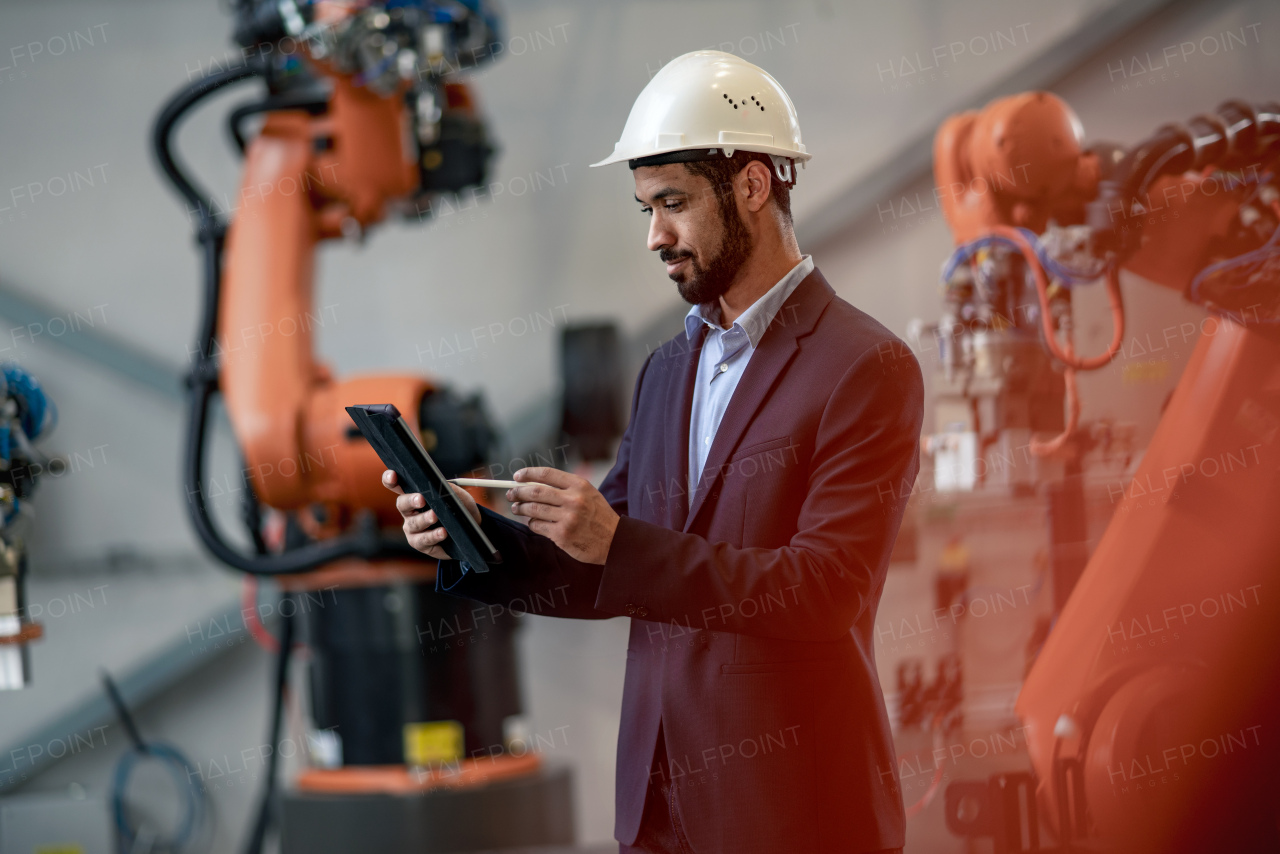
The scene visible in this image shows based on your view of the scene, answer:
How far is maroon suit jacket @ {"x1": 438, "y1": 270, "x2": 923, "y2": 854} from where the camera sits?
1.29m

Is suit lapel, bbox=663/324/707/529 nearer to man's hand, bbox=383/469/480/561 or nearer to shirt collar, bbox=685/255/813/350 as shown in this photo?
shirt collar, bbox=685/255/813/350

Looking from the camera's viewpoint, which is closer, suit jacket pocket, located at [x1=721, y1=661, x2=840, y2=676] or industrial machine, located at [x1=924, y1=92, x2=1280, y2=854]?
suit jacket pocket, located at [x1=721, y1=661, x2=840, y2=676]

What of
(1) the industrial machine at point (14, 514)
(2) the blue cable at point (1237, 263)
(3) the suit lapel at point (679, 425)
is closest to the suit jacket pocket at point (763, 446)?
(3) the suit lapel at point (679, 425)

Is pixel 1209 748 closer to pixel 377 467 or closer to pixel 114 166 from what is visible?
pixel 377 467

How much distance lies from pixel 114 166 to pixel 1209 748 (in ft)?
15.1

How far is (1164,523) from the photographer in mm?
2400

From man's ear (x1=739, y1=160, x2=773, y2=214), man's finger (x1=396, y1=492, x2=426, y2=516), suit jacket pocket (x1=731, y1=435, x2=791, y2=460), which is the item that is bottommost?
man's finger (x1=396, y1=492, x2=426, y2=516)

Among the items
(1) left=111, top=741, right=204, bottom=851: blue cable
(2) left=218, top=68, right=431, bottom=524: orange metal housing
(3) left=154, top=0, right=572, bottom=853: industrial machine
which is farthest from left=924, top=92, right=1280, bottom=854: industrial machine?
(1) left=111, top=741, right=204, bottom=851: blue cable

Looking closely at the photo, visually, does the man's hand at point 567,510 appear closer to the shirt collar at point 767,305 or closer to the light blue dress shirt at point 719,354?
the light blue dress shirt at point 719,354

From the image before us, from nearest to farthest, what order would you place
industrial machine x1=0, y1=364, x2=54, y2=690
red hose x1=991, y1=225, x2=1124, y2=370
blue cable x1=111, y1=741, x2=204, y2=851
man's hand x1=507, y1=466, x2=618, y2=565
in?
man's hand x1=507, y1=466, x2=618, y2=565
industrial machine x1=0, y1=364, x2=54, y2=690
red hose x1=991, y1=225, x2=1124, y2=370
blue cable x1=111, y1=741, x2=204, y2=851

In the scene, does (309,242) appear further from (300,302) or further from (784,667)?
(784,667)

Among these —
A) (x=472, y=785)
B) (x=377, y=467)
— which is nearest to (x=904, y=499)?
(x=377, y=467)

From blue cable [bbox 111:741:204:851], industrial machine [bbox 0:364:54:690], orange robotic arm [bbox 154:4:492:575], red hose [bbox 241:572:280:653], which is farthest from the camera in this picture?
blue cable [bbox 111:741:204:851]

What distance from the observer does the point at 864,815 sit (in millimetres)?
1374
